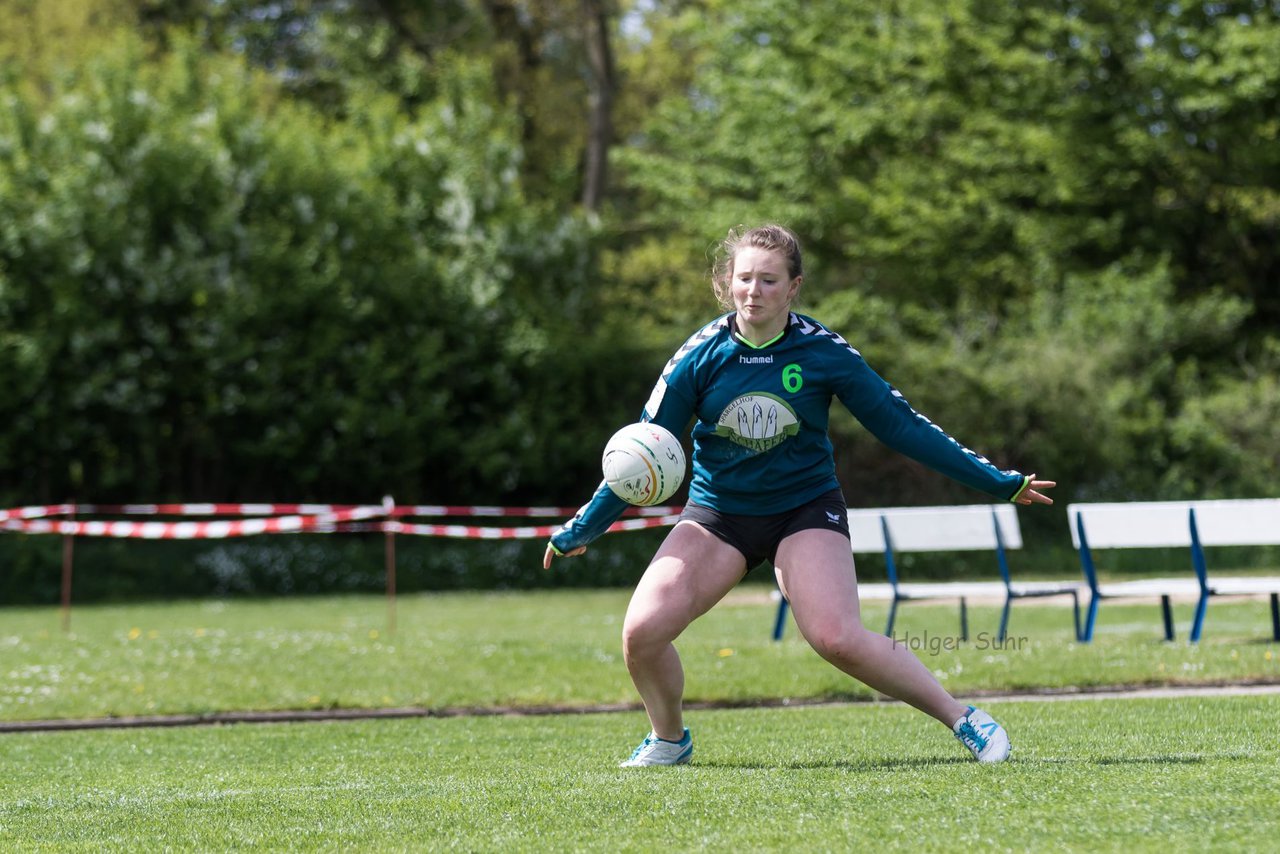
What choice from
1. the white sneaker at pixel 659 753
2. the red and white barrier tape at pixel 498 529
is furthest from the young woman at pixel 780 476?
the red and white barrier tape at pixel 498 529

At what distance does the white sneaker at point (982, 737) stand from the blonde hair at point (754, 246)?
181 cm

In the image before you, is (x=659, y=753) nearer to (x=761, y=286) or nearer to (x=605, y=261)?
(x=761, y=286)

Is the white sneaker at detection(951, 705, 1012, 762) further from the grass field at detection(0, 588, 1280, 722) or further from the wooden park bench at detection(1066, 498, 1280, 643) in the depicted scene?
the wooden park bench at detection(1066, 498, 1280, 643)

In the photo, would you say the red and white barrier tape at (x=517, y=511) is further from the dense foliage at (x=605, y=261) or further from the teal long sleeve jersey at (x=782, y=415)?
the teal long sleeve jersey at (x=782, y=415)

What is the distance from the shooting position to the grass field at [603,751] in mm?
5145

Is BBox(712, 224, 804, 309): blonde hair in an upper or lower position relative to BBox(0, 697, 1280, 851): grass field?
upper

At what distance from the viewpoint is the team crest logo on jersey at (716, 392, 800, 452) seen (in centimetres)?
630

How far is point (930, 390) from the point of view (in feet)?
91.6

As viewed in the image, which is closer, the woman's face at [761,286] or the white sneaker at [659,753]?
the woman's face at [761,286]

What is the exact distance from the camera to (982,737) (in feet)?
20.8

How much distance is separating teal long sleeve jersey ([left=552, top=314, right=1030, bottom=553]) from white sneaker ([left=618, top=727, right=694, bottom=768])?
1.00 meters

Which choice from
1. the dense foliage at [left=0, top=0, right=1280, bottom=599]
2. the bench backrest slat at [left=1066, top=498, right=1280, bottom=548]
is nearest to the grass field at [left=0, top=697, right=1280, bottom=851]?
the bench backrest slat at [left=1066, top=498, right=1280, bottom=548]

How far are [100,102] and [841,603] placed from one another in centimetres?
2212

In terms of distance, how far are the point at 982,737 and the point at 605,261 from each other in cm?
2570
